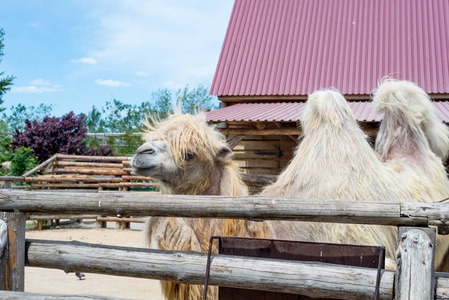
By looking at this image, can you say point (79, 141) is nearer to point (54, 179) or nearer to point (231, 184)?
point (54, 179)

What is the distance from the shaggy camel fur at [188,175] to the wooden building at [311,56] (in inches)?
184

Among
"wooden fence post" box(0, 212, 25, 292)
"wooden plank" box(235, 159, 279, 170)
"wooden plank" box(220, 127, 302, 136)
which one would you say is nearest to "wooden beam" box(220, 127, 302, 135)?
"wooden plank" box(220, 127, 302, 136)

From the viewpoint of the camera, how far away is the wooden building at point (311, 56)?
9602 millimetres

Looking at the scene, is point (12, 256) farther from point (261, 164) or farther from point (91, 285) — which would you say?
point (261, 164)

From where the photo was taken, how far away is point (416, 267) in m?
2.06

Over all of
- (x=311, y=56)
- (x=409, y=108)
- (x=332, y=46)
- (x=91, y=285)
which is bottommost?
(x=91, y=285)

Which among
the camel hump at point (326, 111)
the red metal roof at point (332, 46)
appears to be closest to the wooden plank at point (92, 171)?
the red metal roof at point (332, 46)

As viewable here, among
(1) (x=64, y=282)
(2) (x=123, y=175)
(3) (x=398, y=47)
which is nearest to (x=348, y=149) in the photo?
(1) (x=64, y=282)

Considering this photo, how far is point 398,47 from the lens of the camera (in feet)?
34.1

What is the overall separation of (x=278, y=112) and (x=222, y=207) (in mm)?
6207

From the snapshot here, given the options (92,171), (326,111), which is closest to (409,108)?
(326,111)

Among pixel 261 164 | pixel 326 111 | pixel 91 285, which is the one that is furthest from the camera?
pixel 261 164

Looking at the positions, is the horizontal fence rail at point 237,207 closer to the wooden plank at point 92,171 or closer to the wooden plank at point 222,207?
the wooden plank at point 222,207

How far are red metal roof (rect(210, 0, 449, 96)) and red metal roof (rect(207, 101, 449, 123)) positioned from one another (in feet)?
2.02
